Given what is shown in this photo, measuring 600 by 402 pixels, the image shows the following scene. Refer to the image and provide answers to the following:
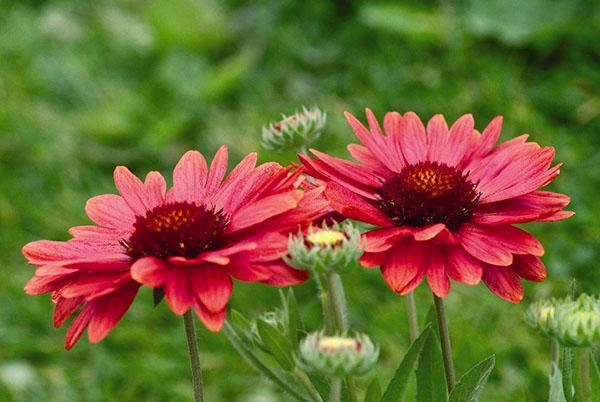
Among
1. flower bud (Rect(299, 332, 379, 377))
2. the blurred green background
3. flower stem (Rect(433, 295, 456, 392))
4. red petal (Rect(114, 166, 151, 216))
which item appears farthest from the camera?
the blurred green background

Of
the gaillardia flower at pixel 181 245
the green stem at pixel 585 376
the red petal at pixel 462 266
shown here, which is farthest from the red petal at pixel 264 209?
the green stem at pixel 585 376

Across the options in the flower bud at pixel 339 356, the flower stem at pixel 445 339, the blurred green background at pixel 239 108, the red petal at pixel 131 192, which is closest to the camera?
the flower bud at pixel 339 356

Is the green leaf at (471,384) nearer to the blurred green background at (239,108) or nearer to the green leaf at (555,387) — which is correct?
the green leaf at (555,387)

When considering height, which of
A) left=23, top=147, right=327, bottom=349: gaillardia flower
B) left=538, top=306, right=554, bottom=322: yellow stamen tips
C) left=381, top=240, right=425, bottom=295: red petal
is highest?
left=23, top=147, right=327, bottom=349: gaillardia flower

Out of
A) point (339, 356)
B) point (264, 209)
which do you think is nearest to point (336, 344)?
point (339, 356)

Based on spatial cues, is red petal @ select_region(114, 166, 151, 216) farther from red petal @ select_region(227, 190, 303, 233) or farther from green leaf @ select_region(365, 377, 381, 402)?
green leaf @ select_region(365, 377, 381, 402)

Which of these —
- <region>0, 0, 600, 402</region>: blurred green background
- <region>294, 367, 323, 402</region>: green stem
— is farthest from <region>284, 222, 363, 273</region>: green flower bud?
<region>0, 0, 600, 402</region>: blurred green background
